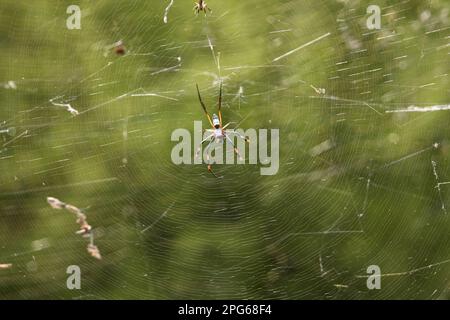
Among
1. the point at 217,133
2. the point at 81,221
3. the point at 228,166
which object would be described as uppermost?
the point at 217,133

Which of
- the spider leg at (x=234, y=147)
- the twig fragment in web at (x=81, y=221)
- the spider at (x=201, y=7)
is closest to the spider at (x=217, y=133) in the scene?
the spider leg at (x=234, y=147)

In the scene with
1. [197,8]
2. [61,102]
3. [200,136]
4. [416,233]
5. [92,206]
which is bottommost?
[416,233]

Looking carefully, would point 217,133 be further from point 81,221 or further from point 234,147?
point 81,221

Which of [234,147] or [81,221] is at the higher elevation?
[234,147]

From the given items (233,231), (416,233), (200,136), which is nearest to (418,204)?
(416,233)

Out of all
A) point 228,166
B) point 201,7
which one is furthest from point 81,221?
point 201,7

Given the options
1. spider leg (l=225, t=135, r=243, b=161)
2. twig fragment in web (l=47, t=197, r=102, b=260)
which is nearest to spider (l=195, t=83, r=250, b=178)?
spider leg (l=225, t=135, r=243, b=161)

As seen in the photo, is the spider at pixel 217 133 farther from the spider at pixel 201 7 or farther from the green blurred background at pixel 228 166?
the spider at pixel 201 7
